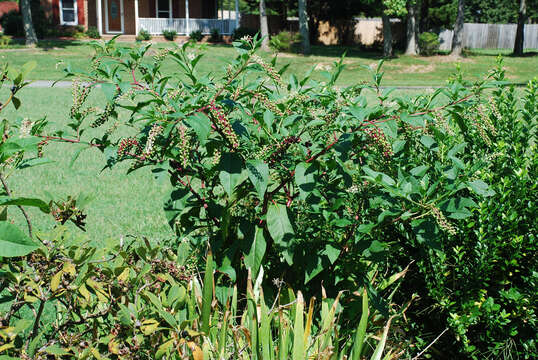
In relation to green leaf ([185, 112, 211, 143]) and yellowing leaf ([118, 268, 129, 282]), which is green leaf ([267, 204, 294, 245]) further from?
yellowing leaf ([118, 268, 129, 282])

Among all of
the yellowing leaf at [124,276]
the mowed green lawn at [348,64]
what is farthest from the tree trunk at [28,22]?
the yellowing leaf at [124,276]

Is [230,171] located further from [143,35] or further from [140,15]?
[140,15]

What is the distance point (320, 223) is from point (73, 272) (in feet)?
4.09

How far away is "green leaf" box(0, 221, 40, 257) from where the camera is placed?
1.53m

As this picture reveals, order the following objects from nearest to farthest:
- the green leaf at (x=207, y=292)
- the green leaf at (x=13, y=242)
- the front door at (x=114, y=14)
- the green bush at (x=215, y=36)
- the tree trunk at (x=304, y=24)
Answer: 1. the green leaf at (x=13, y=242)
2. the green leaf at (x=207, y=292)
3. the tree trunk at (x=304, y=24)
4. the green bush at (x=215, y=36)
5. the front door at (x=114, y=14)

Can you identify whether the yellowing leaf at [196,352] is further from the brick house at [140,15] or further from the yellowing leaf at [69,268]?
the brick house at [140,15]

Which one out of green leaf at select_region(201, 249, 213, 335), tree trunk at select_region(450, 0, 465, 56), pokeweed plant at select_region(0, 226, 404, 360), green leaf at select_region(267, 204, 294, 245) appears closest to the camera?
pokeweed plant at select_region(0, 226, 404, 360)

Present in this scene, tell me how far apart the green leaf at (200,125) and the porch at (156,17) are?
33.6m

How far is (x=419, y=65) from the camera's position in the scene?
27203 millimetres

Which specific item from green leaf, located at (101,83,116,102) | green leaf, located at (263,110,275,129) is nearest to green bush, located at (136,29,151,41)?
green leaf, located at (101,83,116,102)


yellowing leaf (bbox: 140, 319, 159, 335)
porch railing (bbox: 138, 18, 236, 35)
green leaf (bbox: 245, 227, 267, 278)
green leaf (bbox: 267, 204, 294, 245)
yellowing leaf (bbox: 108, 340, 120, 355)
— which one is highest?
porch railing (bbox: 138, 18, 236, 35)

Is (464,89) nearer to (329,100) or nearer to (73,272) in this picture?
(329,100)

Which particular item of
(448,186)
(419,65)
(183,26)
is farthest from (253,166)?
(183,26)

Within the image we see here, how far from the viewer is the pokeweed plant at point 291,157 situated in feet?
7.82
